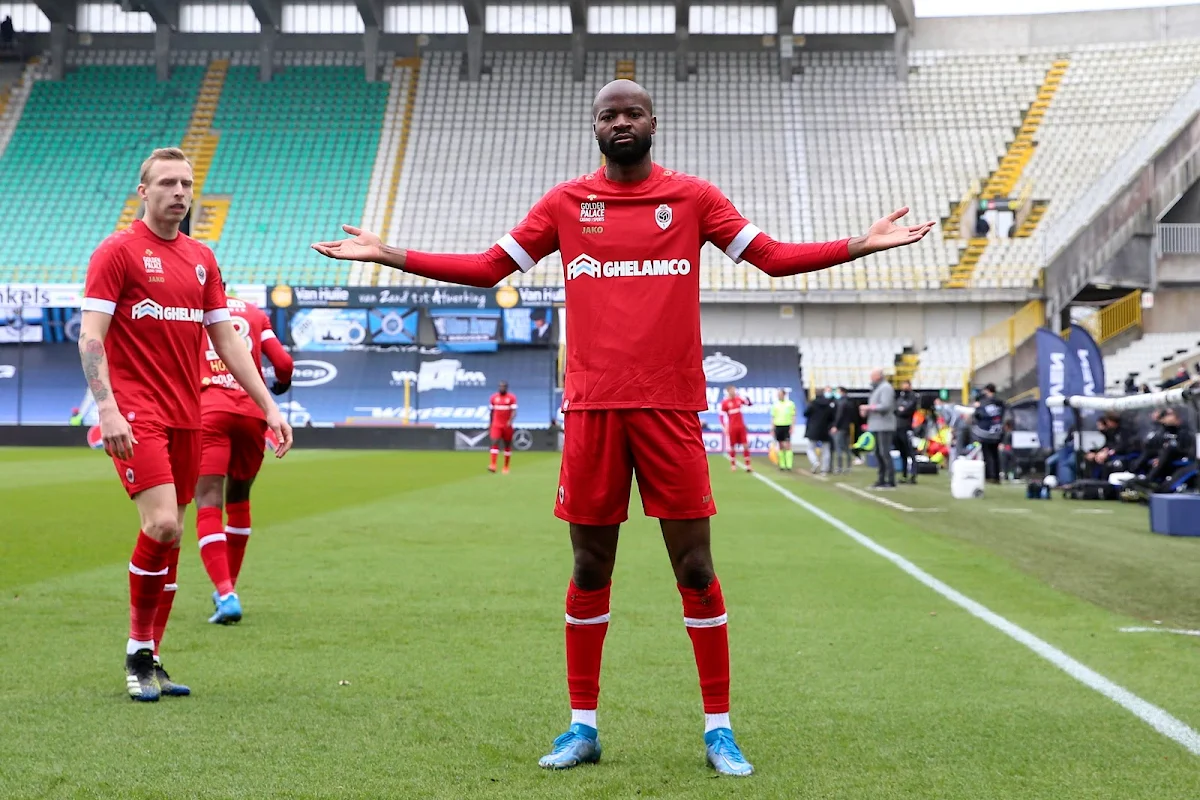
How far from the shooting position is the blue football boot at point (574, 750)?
156 inches

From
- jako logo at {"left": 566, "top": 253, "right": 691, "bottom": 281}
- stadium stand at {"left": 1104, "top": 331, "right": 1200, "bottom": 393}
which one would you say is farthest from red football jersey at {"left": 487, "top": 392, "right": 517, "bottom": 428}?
jako logo at {"left": 566, "top": 253, "right": 691, "bottom": 281}

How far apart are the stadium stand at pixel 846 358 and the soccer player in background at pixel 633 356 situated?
36.1 meters

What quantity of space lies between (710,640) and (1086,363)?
17579 millimetres

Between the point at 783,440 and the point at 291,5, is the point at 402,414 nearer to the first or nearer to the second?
the point at 783,440

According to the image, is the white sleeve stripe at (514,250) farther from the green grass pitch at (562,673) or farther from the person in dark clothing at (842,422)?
the person in dark clothing at (842,422)

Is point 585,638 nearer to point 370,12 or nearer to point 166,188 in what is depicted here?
point 166,188

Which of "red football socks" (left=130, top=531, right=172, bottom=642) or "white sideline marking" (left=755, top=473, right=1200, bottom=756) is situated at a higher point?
"red football socks" (left=130, top=531, right=172, bottom=642)

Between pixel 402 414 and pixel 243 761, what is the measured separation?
35969mm

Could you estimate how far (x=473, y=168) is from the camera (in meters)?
44.5

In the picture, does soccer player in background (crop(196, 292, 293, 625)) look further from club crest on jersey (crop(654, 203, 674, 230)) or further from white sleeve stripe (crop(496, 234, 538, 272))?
club crest on jersey (crop(654, 203, 674, 230))

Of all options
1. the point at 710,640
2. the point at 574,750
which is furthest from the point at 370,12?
the point at 574,750

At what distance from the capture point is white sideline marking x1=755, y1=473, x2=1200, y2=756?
452 centimetres

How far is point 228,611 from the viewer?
682 cm

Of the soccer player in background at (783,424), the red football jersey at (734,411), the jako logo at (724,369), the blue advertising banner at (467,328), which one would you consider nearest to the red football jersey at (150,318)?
the red football jersey at (734,411)
